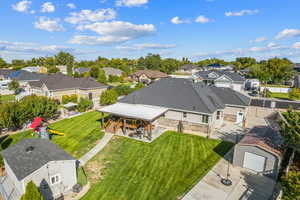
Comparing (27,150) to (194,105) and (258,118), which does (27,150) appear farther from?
(258,118)

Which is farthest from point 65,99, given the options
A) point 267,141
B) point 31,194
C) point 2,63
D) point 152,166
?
point 2,63

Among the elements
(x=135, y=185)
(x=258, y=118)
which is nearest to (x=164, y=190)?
(x=135, y=185)

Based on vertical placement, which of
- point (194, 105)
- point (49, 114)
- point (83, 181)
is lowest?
point (83, 181)

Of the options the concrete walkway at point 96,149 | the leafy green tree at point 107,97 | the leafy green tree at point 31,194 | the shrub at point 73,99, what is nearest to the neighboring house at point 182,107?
the concrete walkway at point 96,149

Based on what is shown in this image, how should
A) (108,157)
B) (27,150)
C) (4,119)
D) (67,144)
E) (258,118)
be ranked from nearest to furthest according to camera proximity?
(27,150)
(108,157)
(67,144)
(4,119)
(258,118)

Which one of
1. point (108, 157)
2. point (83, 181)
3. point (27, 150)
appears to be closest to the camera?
point (27, 150)

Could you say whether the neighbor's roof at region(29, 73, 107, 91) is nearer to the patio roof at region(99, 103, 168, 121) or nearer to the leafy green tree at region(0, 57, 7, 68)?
the patio roof at region(99, 103, 168, 121)
